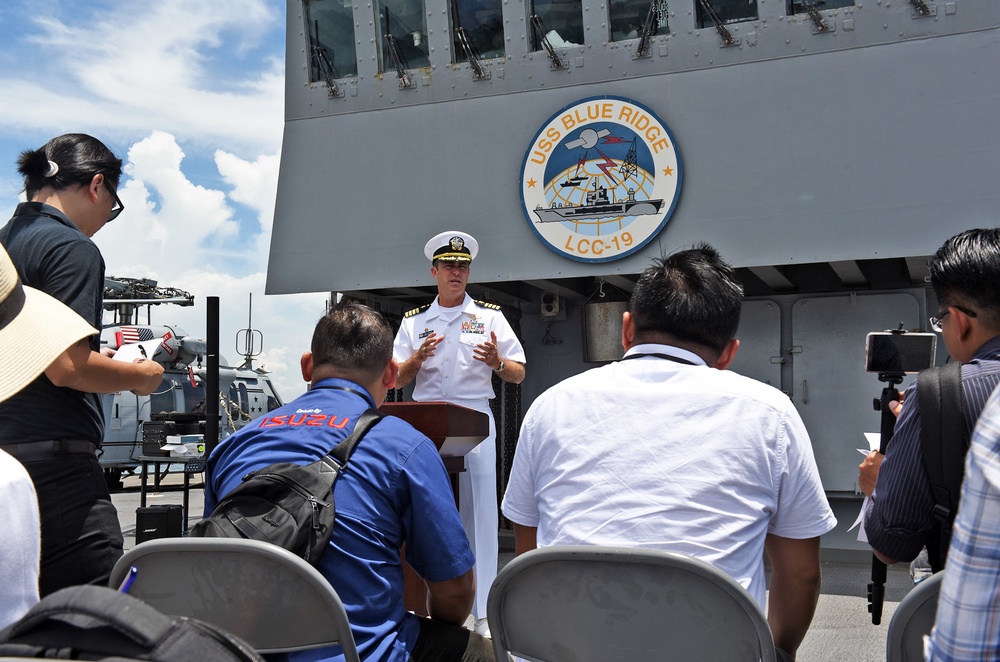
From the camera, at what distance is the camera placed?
277 centimetres

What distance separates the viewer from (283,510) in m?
1.90

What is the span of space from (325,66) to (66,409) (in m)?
5.95

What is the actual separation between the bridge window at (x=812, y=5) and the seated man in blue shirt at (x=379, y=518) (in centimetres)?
533

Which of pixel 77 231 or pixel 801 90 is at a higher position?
pixel 801 90

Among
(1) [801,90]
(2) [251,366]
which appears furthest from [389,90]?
(2) [251,366]

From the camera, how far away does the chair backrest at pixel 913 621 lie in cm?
157

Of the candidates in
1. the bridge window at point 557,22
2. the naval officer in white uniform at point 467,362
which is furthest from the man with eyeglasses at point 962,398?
the bridge window at point 557,22

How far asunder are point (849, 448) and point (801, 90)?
278 centimetres

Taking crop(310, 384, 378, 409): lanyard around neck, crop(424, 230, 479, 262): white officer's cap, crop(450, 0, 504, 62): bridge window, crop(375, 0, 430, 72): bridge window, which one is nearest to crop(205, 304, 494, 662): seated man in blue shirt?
crop(310, 384, 378, 409): lanyard around neck

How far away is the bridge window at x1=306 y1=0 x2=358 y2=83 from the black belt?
5.88 meters

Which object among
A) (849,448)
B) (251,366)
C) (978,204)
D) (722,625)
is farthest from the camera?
(251,366)

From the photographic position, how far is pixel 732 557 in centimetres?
184

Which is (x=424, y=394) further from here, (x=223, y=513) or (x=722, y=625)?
(x=722, y=625)

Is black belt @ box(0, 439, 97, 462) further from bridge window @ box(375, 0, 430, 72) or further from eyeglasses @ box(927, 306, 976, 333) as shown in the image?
bridge window @ box(375, 0, 430, 72)
